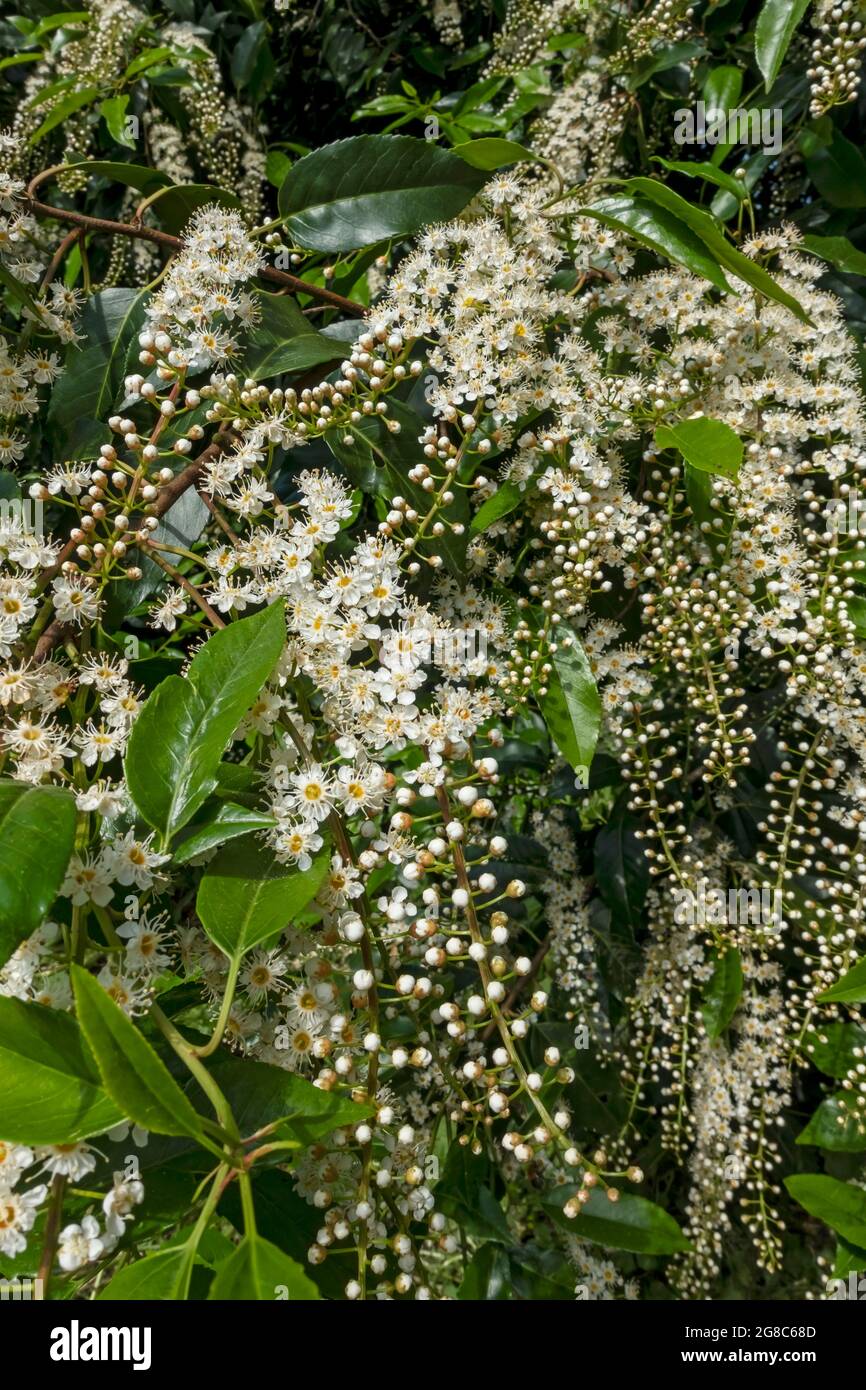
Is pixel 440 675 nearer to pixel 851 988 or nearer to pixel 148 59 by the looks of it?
pixel 851 988

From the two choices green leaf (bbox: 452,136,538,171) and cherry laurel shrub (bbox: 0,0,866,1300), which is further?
green leaf (bbox: 452,136,538,171)

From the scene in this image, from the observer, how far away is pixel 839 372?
1.45 meters

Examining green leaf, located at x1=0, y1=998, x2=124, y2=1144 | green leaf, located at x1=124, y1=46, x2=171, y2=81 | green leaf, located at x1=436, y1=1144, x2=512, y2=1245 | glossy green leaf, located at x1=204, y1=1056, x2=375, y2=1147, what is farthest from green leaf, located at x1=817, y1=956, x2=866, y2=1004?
green leaf, located at x1=124, y1=46, x2=171, y2=81

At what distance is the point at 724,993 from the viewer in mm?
1520

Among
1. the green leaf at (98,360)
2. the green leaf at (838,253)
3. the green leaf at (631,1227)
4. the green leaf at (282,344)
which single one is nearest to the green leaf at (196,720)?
the green leaf at (282,344)

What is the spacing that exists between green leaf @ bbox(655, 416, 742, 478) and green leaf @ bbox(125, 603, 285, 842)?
0.68m

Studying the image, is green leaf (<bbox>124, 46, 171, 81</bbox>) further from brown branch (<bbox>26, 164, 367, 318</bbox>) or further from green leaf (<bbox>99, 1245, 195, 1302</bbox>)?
green leaf (<bbox>99, 1245, 195, 1302</bbox>)

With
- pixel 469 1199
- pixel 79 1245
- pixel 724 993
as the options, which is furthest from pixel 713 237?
pixel 469 1199

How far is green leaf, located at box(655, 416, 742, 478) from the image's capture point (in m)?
1.17

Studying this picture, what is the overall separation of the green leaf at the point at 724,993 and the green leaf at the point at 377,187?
131cm
